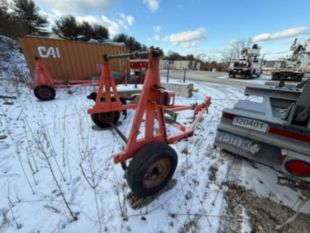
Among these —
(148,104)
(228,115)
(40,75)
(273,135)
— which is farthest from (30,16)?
(273,135)

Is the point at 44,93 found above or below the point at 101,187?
above

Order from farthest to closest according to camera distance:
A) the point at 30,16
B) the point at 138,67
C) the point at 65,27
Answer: the point at 65,27 → the point at 30,16 → the point at 138,67

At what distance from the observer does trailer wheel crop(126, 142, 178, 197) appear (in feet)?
4.89

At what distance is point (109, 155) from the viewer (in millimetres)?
2568

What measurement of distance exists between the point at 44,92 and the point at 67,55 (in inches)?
154

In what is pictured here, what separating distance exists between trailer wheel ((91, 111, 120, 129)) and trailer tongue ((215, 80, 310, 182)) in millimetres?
2455

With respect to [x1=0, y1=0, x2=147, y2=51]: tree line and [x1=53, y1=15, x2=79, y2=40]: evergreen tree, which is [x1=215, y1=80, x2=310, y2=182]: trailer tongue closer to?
[x1=0, y1=0, x2=147, y2=51]: tree line

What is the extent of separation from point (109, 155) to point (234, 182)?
6.61 ft

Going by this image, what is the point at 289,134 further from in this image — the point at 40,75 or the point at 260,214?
the point at 40,75

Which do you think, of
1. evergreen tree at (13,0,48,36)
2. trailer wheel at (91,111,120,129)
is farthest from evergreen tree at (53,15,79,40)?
trailer wheel at (91,111,120,129)

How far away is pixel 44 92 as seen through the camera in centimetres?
557

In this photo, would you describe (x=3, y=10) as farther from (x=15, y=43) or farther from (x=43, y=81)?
(x=43, y=81)

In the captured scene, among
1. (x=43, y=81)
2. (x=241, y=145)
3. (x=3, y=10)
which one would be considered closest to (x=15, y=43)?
(x=3, y=10)

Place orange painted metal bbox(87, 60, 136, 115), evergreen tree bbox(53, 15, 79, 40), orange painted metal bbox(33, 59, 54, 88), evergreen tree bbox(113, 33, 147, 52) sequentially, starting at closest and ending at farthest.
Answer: orange painted metal bbox(87, 60, 136, 115) → orange painted metal bbox(33, 59, 54, 88) → evergreen tree bbox(53, 15, 79, 40) → evergreen tree bbox(113, 33, 147, 52)
